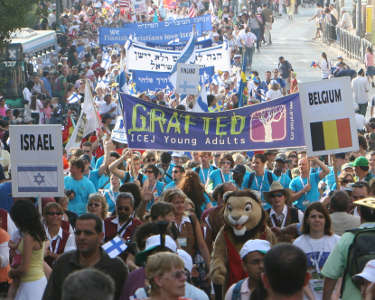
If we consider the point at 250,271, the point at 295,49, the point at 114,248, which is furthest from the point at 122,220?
the point at 295,49

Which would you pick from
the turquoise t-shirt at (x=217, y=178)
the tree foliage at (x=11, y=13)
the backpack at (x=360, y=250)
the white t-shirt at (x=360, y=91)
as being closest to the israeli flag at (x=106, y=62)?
the white t-shirt at (x=360, y=91)

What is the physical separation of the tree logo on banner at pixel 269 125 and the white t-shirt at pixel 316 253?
522 centimetres

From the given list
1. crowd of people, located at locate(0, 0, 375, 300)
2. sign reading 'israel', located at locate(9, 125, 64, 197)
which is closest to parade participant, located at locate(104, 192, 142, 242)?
crowd of people, located at locate(0, 0, 375, 300)

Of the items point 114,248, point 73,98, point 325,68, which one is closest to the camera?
point 114,248

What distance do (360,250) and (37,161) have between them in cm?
426

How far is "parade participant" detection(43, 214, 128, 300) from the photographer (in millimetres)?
6023

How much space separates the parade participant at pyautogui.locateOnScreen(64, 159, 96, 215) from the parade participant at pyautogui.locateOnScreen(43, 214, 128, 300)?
4328 millimetres

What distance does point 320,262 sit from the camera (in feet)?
22.3

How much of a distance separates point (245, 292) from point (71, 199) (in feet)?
17.0

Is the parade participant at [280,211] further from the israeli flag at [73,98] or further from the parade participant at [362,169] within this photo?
the israeli flag at [73,98]

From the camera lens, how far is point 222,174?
1171cm

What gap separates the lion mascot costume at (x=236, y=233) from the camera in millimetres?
6910

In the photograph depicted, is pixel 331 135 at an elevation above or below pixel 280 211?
above

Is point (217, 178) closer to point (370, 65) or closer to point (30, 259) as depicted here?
point (30, 259)
